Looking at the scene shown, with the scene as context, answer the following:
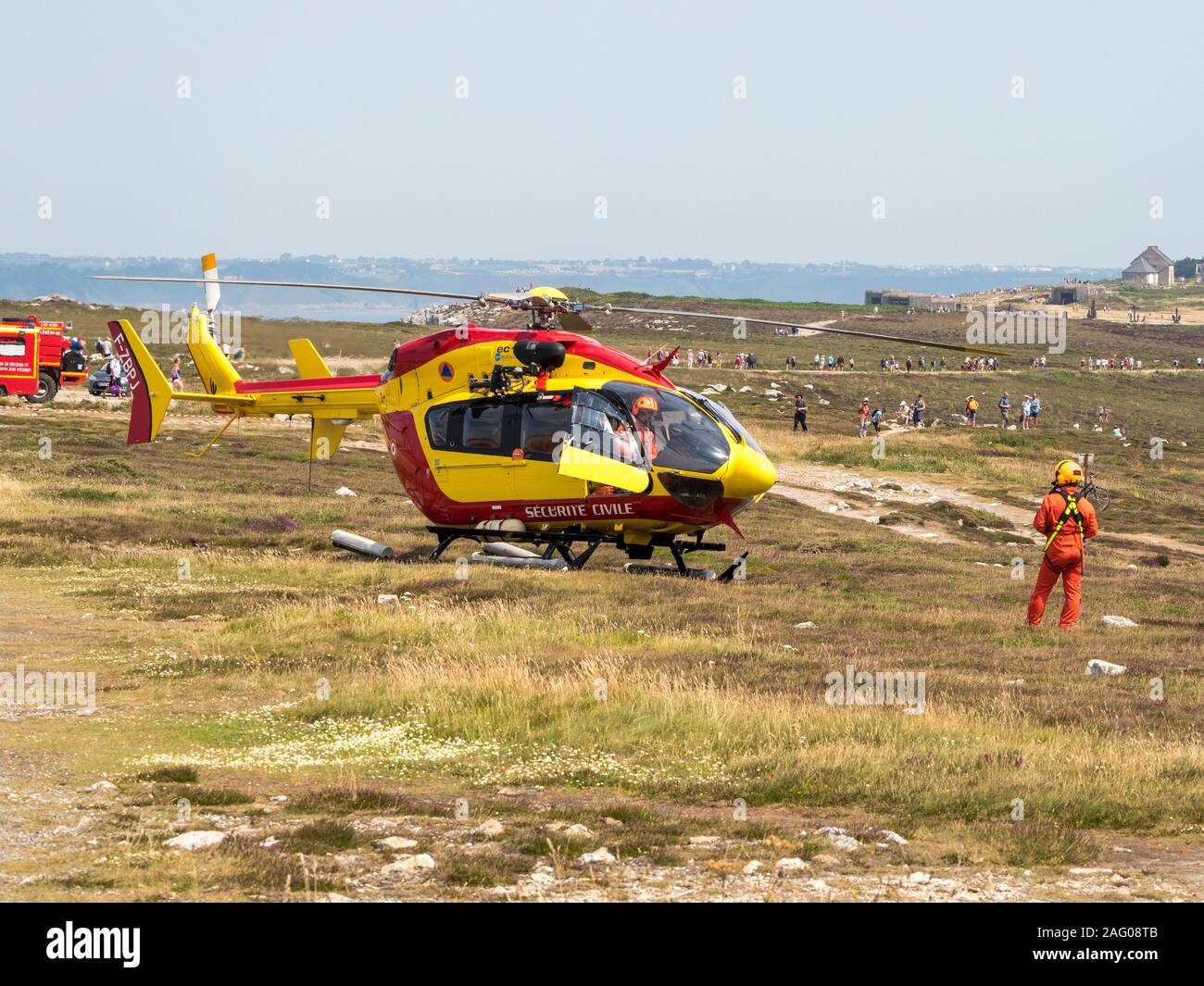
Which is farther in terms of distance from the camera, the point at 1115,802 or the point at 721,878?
the point at 1115,802

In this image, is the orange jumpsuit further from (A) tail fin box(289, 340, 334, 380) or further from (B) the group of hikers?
(B) the group of hikers

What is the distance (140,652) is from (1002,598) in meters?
12.9

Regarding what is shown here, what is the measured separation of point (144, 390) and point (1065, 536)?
17225mm

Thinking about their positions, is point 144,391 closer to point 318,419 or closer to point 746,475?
point 318,419

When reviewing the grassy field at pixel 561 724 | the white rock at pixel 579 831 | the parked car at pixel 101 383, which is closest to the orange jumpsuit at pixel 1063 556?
the grassy field at pixel 561 724

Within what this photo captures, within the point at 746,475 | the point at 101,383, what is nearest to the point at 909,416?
the point at 101,383

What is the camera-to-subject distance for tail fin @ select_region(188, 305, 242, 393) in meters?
26.4

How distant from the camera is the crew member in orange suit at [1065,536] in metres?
18.5

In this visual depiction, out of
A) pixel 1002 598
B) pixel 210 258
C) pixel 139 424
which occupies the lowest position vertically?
pixel 1002 598

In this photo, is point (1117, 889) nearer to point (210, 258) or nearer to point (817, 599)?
point (817, 599)

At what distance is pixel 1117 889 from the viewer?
8.16 metres

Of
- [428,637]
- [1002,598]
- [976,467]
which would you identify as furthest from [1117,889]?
[976,467]

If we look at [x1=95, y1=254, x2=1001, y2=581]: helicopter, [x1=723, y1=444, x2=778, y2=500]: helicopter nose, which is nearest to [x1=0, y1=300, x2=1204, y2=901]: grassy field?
[x1=95, y1=254, x2=1001, y2=581]: helicopter
